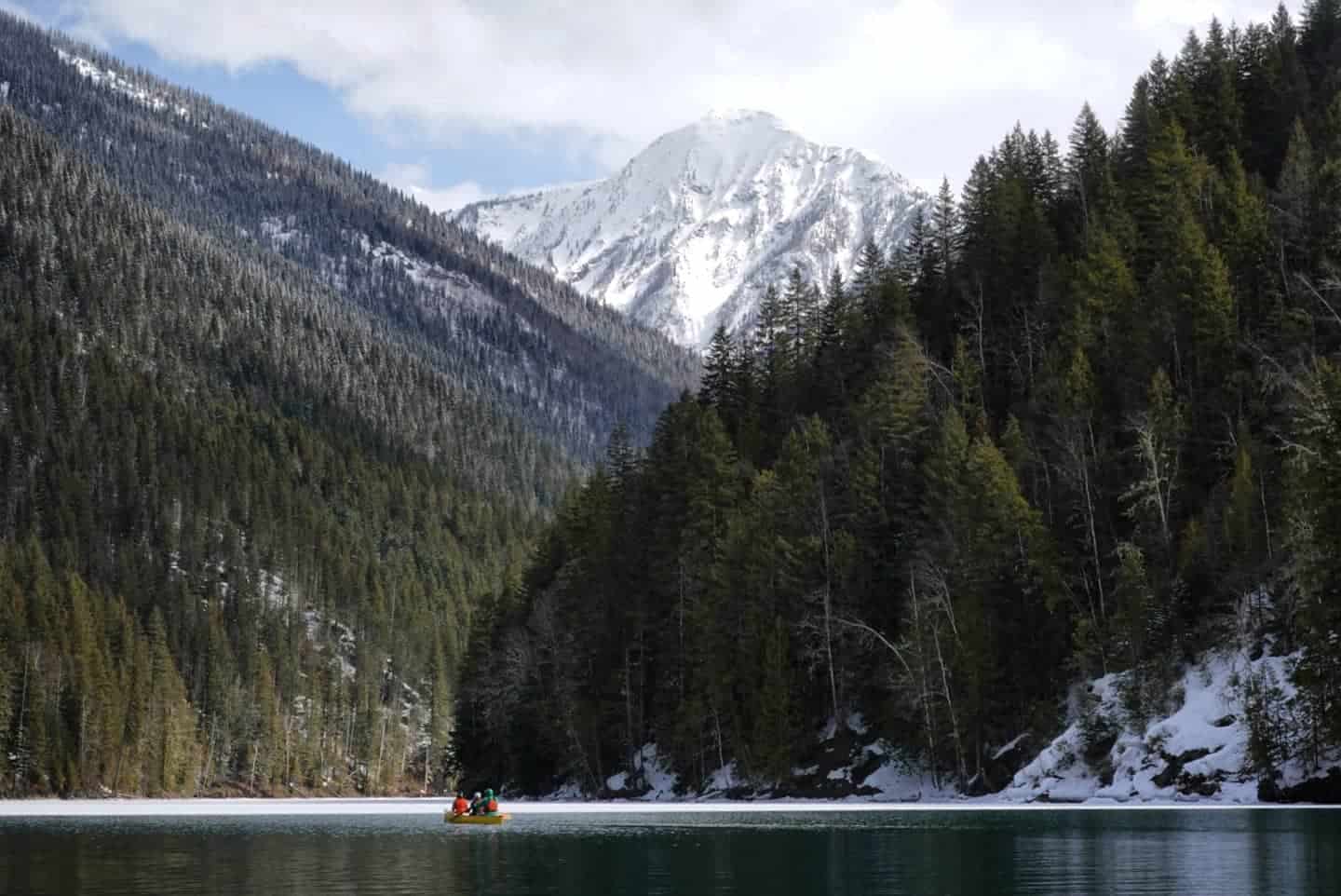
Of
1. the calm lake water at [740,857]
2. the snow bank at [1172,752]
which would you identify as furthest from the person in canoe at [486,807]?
the snow bank at [1172,752]

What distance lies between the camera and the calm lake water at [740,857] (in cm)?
2738

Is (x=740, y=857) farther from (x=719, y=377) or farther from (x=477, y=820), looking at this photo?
(x=719, y=377)

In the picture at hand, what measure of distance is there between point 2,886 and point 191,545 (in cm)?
17545

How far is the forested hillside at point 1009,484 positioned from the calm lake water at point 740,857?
38.6ft

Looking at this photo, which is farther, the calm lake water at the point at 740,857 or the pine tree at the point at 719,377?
the pine tree at the point at 719,377

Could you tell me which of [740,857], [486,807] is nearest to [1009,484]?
[486,807]

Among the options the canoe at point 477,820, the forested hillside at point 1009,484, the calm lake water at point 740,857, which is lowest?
the canoe at point 477,820

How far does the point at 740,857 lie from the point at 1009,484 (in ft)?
123

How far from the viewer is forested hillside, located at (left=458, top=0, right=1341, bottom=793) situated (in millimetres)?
61312

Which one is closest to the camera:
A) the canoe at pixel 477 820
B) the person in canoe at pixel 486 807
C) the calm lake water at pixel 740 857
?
the calm lake water at pixel 740 857

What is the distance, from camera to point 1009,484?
2717 inches

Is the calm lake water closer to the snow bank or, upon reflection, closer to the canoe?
the canoe

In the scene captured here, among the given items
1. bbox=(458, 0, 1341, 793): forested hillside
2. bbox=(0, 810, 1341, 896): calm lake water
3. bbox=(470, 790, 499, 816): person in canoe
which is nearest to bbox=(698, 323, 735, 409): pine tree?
bbox=(458, 0, 1341, 793): forested hillside

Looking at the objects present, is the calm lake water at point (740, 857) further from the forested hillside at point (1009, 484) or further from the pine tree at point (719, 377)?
the pine tree at point (719, 377)
